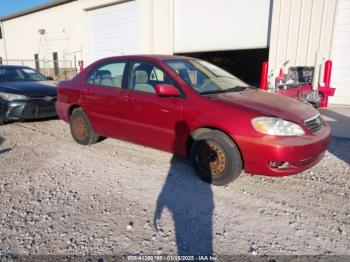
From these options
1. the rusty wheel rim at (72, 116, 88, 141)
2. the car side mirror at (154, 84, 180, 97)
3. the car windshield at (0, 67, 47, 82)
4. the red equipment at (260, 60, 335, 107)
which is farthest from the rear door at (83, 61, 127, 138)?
the red equipment at (260, 60, 335, 107)

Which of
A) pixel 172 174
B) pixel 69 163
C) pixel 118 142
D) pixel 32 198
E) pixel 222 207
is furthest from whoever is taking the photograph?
pixel 118 142

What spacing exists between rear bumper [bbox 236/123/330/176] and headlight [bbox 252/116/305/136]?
2.4 inches

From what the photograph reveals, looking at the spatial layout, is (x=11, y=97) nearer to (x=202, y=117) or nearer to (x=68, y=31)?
(x=202, y=117)

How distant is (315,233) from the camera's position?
2.64 metres

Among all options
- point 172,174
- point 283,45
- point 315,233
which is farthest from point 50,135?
point 283,45

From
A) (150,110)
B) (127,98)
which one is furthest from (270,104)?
(127,98)

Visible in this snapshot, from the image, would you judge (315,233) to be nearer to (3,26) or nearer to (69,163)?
(69,163)

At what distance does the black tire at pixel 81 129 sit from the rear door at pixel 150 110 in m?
0.99

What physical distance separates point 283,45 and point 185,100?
25.3 feet

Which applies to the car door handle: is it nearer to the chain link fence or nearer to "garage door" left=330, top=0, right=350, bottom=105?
"garage door" left=330, top=0, right=350, bottom=105

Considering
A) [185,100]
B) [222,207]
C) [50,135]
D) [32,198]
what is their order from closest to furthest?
1. [222,207]
2. [32,198]
3. [185,100]
4. [50,135]

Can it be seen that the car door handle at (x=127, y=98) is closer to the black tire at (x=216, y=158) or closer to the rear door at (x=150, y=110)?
the rear door at (x=150, y=110)

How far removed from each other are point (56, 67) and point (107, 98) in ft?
62.9

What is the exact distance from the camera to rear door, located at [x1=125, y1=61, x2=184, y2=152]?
3.84 meters
